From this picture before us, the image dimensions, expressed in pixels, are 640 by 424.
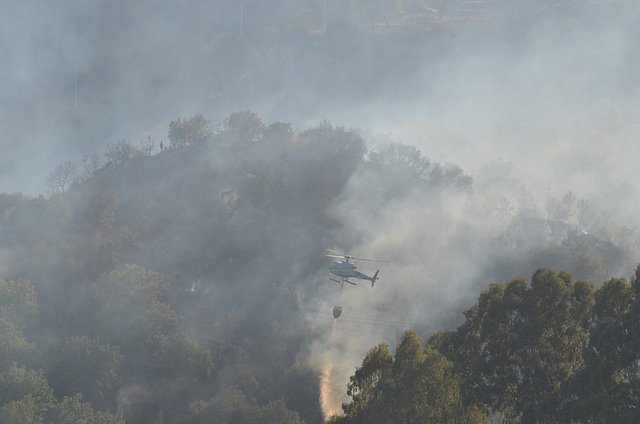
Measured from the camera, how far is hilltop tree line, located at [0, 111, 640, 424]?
2616 inches

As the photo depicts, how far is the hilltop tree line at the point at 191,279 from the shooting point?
66.4 m

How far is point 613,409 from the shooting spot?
2508 cm

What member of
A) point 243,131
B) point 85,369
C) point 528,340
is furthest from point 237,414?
point 243,131

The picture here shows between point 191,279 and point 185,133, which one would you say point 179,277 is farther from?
point 185,133

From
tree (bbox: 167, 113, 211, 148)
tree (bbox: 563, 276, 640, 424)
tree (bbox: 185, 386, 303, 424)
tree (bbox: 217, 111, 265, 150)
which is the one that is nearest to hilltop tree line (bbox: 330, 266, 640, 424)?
tree (bbox: 563, 276, 640, 424)

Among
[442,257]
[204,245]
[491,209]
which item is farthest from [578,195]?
[204,245]

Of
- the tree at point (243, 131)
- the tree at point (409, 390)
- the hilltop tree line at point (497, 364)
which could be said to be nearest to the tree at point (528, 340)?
the hilltop tree line at point (497, 364)

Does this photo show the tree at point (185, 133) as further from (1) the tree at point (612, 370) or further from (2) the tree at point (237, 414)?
(1) the tree at point (612, 370)

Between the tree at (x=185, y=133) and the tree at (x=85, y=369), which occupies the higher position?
the tree at (x=185, y=133)

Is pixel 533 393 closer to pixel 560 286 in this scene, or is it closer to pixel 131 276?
pixel 560 286

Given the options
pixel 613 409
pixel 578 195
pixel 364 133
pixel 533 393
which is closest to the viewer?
pixel 613 409

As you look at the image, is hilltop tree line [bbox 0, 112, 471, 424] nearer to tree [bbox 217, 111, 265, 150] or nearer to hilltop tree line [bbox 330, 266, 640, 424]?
tree [bbox 217, 111, 265, 150]

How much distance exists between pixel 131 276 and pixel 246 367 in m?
24.9

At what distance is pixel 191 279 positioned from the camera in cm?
10150
